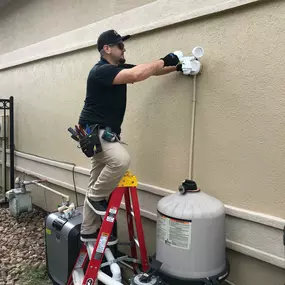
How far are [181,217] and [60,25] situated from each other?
346 cm

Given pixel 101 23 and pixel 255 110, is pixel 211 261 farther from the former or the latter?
pixel 101 23

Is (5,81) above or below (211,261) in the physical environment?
above

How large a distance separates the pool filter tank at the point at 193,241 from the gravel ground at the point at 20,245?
1.79 metres

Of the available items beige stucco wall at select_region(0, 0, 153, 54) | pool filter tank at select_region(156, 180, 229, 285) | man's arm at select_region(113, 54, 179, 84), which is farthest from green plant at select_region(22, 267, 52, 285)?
beige stucco wall at select_region(0, 0, 153, 54)

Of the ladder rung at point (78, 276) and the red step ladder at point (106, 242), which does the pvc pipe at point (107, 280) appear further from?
the ladder rung at point (78, 276)

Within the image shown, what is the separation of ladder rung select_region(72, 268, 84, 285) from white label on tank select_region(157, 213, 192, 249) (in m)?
0.86

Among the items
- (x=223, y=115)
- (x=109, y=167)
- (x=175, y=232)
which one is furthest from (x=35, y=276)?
(x=223, y=115)

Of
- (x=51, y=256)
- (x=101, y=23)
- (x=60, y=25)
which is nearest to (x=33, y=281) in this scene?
(x=51, y=256)

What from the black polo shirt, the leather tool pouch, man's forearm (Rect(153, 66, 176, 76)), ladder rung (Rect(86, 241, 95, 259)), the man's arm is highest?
man's forearm (Rect(153, 66, 176, 76))

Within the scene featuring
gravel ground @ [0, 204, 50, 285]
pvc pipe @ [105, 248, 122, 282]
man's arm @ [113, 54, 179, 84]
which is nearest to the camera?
man's arm @ [113, 54, 179, 84]

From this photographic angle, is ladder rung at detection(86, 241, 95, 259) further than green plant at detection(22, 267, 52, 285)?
No

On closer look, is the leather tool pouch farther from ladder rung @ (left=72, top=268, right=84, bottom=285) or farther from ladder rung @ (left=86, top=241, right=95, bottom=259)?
ladder rung @ (left=72, top=268, right=84, bottom=285)

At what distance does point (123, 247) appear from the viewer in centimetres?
362

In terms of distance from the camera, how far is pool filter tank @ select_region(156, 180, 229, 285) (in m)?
2.32
